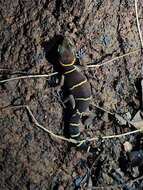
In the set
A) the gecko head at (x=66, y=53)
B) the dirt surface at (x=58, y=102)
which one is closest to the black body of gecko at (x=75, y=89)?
the gecko head at (x=66, y=53)

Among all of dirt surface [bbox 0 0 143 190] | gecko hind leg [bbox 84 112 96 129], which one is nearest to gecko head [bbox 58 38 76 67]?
dirt surface [bbox 0 0 143 190]

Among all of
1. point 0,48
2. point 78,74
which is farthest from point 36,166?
point 0,48

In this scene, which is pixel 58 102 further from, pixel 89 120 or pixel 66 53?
pixel 66 53

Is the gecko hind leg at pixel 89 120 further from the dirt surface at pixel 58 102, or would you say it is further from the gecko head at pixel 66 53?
the gecko head at pixel 66 53

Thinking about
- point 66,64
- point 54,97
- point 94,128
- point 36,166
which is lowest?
point 36,166

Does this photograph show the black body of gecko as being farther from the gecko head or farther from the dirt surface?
the dirt surface

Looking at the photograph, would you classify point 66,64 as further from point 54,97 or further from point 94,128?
point 94,128

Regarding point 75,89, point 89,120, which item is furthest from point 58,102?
point 89,120
